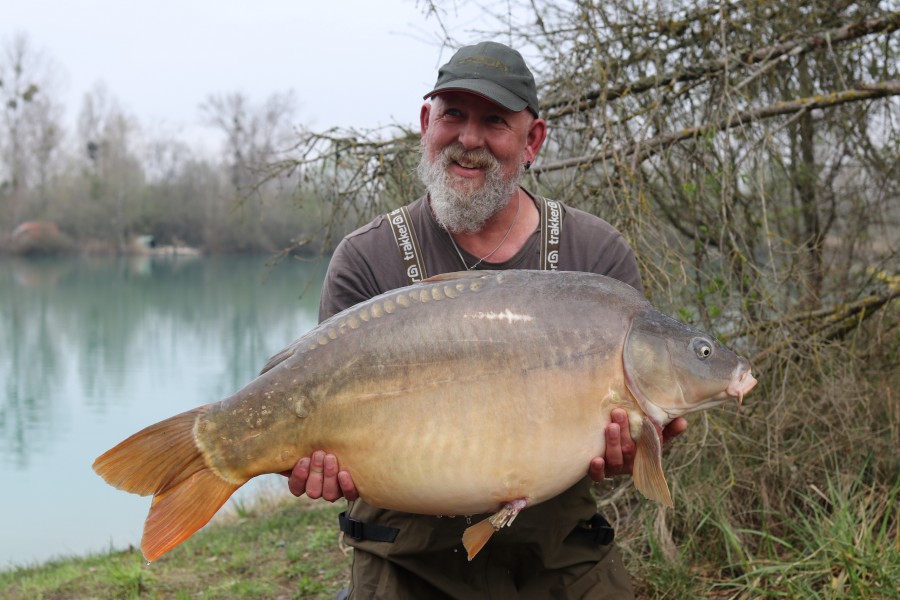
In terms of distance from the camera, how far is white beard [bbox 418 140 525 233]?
224cm

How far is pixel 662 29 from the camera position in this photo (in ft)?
12.4

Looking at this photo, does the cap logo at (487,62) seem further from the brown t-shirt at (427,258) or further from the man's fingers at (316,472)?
the man's fingers at (316,472)

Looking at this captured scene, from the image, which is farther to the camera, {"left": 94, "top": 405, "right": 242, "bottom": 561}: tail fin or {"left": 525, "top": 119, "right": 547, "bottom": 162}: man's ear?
{"left": 525, "top": 119, "right": 547, "bottom": 162}: man's ear

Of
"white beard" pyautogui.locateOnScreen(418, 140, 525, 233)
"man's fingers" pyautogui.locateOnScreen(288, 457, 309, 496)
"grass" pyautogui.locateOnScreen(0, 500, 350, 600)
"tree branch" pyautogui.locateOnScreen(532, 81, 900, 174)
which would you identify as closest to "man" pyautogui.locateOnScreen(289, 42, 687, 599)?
"white beard" pyautogui.locateOnScreen(418, 140, 525, 233)

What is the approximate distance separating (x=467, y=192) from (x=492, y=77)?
1.00ft

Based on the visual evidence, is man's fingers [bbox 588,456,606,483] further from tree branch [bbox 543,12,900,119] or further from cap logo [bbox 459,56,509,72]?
tree branch [bbox 543,12,900,119]

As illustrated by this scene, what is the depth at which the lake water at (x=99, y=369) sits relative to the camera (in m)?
7.51

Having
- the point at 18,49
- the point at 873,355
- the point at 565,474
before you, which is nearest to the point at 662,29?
the point at 873,355

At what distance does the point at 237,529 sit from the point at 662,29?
3559 millimetres

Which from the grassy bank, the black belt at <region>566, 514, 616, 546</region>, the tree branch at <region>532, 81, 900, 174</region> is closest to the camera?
the black belt at <region>566, 514, 616, 546</region>

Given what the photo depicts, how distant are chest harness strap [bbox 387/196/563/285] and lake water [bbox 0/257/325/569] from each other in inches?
73.9

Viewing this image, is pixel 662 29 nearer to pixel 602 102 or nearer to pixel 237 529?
pixel 602 102

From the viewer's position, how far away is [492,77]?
2205mm

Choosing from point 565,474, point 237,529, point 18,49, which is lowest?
point 237,529
